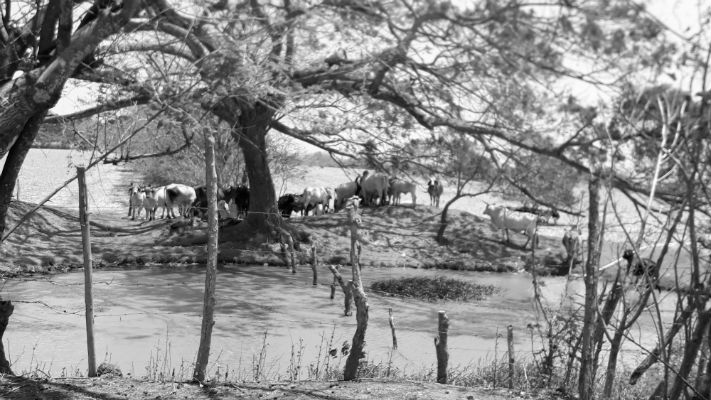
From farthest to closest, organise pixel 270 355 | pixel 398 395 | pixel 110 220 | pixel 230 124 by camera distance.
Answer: pixel 110 220 < pixel 230 124 < pixel 270 355 < pixel 398 395

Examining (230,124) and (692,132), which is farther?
(230,124)

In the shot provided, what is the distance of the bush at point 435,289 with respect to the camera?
18969mm

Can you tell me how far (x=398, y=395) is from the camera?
24.6 ft

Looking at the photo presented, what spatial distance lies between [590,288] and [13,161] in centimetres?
567

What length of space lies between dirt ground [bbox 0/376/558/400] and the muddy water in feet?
3.51

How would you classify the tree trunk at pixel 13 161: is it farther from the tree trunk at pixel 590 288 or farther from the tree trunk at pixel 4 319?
the tree trunk at pixel 590 288

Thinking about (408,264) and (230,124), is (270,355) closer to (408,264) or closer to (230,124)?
(230,124)

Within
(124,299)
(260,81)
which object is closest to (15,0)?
(260,81)

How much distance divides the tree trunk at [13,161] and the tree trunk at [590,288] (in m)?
5.32

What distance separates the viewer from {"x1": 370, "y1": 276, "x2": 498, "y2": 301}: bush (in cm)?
1897

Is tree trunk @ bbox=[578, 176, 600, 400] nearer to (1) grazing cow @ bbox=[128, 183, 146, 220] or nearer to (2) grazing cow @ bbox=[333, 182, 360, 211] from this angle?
(1) grazing cow @ bbox=[128, 183, 146, 220]

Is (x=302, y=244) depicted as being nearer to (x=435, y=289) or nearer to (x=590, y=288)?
(x=435, y=289)

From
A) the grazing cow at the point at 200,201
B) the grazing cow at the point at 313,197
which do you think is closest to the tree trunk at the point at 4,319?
the grazing cow at the point at 200,201

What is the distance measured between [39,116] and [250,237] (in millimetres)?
17312
